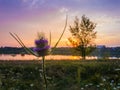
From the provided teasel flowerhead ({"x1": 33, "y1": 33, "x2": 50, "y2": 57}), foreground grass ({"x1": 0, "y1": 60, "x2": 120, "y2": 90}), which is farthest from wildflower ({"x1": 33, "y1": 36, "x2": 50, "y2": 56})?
foreground grass ({"x1": 0, "y1": 60, "x2": 120, "y2": 90})

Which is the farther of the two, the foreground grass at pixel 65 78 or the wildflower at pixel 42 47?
the foreground grass at pixel 65 78

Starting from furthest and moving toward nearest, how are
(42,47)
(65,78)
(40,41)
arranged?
(65,78) → (40,41) → (42,47)

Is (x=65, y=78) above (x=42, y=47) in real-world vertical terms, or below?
below

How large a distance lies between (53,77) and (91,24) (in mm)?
42213

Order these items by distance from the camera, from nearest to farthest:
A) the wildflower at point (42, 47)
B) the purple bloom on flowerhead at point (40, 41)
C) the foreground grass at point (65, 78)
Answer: the wildflower at point (42, 47) < the purple bloom on flowerhead at point (40, 41) < the foreground grass at point (65, 78)

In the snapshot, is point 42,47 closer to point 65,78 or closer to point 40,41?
point 40,41

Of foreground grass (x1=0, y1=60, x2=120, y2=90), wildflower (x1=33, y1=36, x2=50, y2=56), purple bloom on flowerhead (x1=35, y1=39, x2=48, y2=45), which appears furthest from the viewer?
foreground grass (x1=0, y1=60, x2=120, y2=90)

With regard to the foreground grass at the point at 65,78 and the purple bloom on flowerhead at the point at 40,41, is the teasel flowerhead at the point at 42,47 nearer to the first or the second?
the purple bloom on flowerhead at the point at 40,41

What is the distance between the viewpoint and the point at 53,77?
14.3 m

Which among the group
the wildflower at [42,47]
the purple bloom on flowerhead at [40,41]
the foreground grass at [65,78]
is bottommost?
the foreground grass at [65,78]

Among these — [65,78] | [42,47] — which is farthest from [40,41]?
[65,78]

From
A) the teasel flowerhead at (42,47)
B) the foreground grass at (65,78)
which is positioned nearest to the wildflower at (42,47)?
the teasel flowerhead at (42,47)

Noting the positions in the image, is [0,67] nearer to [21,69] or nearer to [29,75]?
[21,69]

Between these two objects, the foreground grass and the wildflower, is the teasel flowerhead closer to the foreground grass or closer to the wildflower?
the wildflower
